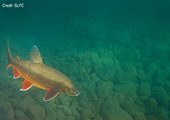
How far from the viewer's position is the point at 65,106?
2725mm

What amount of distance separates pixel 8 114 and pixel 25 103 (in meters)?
0.35

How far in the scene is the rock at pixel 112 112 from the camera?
2.46m

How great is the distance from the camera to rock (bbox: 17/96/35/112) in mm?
2390

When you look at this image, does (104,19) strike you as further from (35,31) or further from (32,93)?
(32,93)

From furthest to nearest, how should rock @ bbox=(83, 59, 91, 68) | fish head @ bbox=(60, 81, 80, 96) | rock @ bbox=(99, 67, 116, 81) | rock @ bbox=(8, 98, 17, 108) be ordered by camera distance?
rock @ bbox=(83, 59, 91, 68)
rock @ bbox=(99, 67, 116, 81)
rock @ bbox=(8, 98, 17, 108)
fish head @ bbox=(60, 81, 80, 96)

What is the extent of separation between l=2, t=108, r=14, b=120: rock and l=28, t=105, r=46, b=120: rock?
33 centimetres

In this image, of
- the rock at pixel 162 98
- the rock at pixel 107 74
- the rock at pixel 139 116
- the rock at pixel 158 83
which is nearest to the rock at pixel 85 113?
the rock at pixel 139 116

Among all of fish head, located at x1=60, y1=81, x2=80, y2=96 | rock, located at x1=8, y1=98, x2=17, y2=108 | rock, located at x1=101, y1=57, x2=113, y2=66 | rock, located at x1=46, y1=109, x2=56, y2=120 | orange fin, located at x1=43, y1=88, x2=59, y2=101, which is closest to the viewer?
orange fin, located at x1=43, y1=88, x2=59, y2=101

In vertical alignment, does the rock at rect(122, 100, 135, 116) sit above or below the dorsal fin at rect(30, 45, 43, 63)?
below

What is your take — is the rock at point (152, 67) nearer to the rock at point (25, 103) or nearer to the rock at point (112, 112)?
the rock at point (112, 112)

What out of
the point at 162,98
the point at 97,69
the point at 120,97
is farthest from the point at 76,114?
the point at 162,98

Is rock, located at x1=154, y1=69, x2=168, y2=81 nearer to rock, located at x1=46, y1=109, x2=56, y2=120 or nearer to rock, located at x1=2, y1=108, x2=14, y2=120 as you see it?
rock, located at x1=46, y1=109, x2=56, y2=120

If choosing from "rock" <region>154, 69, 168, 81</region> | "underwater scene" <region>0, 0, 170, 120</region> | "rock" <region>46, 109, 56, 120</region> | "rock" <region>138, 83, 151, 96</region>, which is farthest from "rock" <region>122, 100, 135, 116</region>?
"rock" <region>154, 69, 168, 81</region>

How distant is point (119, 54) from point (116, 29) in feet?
12.9
